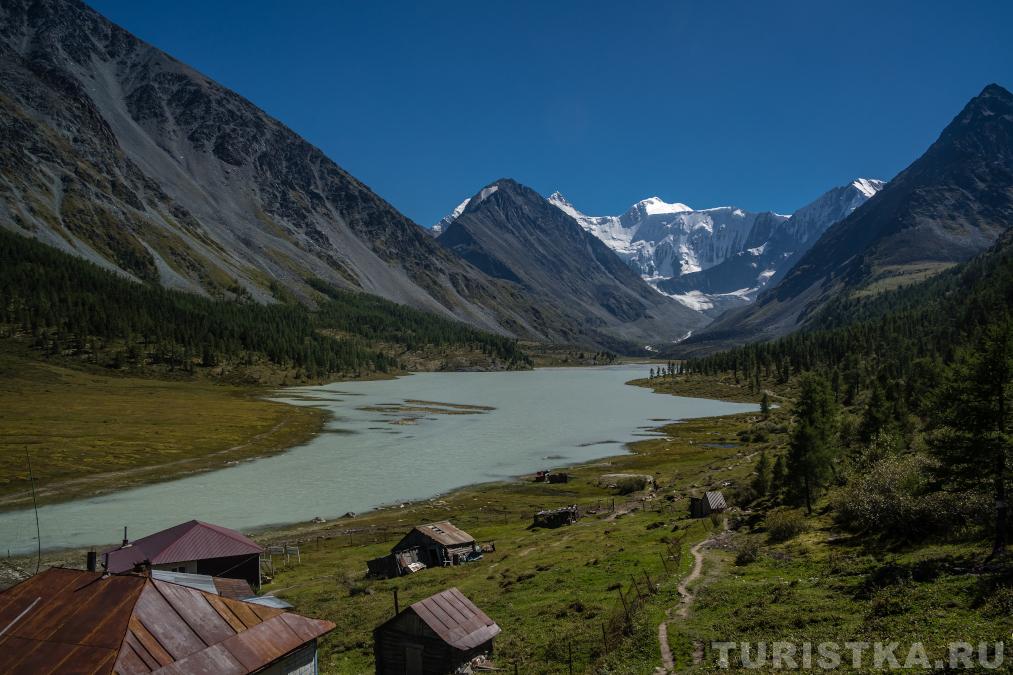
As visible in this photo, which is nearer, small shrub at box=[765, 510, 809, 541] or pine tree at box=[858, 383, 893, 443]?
small shrub at box=[765, 510, 809, 541]

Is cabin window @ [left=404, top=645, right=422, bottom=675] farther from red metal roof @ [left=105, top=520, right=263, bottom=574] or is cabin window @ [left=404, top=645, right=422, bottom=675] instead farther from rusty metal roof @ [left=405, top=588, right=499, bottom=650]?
red metal roof @ [left=105, top=520, right=263, bottom=574]

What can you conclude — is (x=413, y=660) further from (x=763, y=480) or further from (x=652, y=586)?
(x=763, y=480)

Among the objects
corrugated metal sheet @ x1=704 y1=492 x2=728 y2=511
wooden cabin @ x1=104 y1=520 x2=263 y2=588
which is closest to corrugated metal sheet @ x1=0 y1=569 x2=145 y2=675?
wooden cabin @ x1=104 y1=520 x2=263 y2=588

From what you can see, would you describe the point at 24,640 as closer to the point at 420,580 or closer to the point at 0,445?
the point at 420,580

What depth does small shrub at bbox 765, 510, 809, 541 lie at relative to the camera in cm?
3841

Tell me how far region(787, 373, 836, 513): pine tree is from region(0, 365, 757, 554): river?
145ft

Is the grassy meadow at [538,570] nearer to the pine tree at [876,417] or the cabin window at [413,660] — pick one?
the cabin window at [413,660]

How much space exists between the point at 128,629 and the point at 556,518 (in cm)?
4629

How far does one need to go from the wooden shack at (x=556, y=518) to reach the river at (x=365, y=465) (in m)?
19.6

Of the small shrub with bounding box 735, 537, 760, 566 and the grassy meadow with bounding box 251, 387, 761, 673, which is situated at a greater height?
the small shrub with bounding box 735, 537, 760, 566

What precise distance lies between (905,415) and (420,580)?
177 ft
